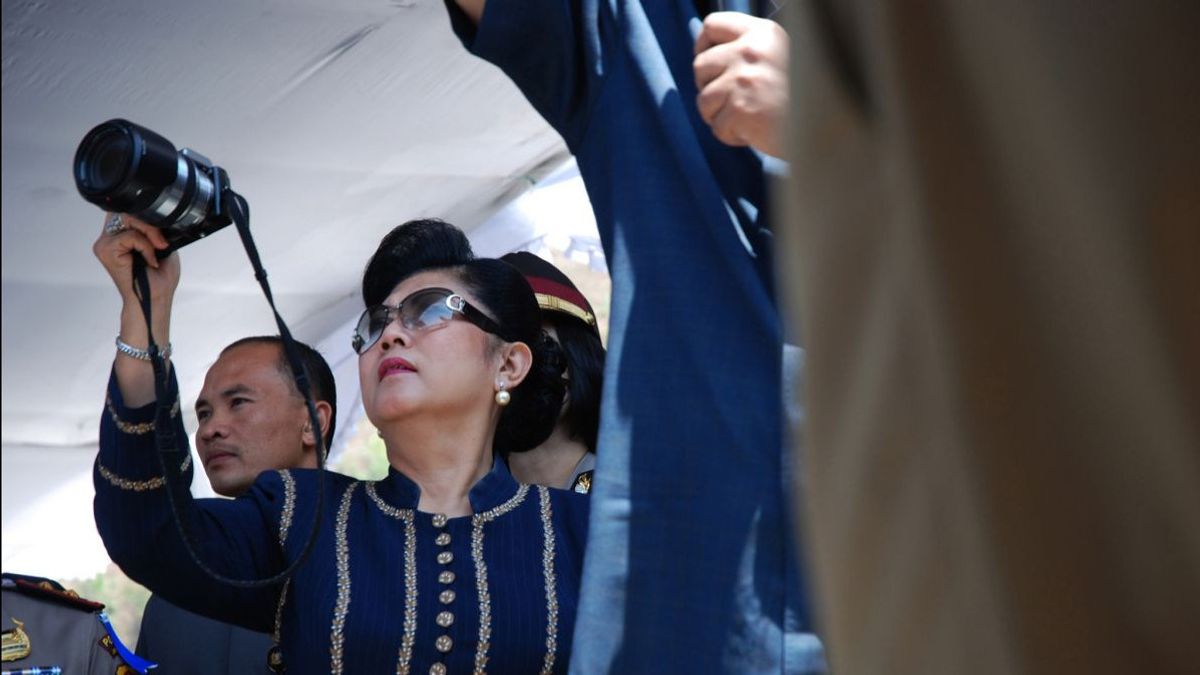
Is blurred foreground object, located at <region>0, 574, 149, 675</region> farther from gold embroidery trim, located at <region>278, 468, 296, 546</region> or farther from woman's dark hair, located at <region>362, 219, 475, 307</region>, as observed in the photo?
woman's dark hair, located at <region>362, 219, 475, 307</region>

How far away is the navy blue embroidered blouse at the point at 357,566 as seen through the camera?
1.80 m

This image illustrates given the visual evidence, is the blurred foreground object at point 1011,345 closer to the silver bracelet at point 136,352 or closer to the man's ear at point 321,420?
the silver bracelet at point 136,352

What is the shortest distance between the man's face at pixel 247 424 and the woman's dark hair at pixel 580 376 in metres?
0.58

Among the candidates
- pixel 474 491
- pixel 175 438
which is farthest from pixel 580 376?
pixel 175 438

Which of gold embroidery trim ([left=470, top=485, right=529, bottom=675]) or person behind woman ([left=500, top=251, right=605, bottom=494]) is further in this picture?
person behind woman ([left=500, top=251, right=605, bottom=494])

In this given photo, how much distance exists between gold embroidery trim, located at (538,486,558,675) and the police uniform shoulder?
603 mm

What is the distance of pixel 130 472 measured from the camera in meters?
1.79

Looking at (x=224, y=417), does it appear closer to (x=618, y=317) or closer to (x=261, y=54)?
(x=261, y=54)

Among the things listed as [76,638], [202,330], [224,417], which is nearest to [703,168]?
[76,638]

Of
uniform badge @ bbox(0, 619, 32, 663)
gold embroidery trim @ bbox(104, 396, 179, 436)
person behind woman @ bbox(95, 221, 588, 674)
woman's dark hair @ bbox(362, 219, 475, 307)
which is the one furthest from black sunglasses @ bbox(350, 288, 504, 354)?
uniform badge @ bbox(0, 619, 32, 663)

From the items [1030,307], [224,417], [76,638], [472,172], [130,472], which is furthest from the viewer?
[472,172]

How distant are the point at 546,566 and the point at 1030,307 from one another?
162cm

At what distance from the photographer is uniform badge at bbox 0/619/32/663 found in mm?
1853

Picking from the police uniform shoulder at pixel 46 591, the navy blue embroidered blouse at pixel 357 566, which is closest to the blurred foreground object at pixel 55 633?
the police uniform shoulder at pixel 46 591
